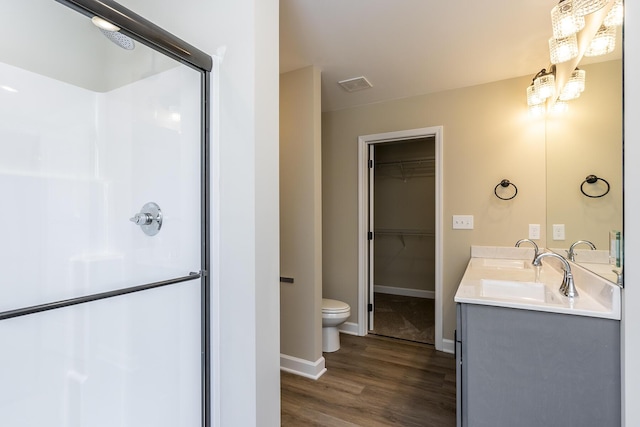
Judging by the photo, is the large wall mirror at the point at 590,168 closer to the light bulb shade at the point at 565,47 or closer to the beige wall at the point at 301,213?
the light bulb shade at the point at 565,47

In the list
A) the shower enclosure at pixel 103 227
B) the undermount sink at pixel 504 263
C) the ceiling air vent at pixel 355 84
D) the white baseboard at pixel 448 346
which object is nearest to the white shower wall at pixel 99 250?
the shower enclosure at pixel 103 227

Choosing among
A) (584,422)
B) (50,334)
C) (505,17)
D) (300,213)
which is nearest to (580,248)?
(584,422)

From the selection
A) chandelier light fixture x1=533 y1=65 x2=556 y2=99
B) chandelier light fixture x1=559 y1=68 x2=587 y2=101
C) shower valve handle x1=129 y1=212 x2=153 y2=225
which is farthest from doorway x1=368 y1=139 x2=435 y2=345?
shower valve handle x1=129 y1=212 x2=153 y2=225

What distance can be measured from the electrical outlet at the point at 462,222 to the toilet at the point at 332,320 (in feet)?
4.05

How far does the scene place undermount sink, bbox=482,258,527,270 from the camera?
7.53 ft

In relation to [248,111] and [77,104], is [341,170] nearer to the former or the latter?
[248,111]

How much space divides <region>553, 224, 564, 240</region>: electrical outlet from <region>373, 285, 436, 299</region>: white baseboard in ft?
8.23

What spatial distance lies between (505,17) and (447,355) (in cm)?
258

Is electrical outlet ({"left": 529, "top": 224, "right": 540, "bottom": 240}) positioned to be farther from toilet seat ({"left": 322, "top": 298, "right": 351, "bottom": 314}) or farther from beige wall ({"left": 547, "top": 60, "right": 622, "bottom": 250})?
toilet seat ({"left": 322, "top": 298, "right": 351, "bottom": 314})

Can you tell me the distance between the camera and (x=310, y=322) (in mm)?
2357

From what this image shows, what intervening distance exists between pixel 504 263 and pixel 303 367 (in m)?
1.77

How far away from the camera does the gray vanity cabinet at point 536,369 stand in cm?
115

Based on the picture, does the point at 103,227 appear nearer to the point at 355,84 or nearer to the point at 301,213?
the point at 301,213

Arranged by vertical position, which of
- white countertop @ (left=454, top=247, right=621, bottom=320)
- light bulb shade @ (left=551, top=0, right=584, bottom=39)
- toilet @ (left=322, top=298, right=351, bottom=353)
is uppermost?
light bulb shade @ (left=551, top=0, right=584, bottom=39)
